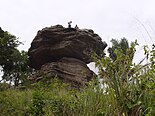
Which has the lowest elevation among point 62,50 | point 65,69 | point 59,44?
point 65,69

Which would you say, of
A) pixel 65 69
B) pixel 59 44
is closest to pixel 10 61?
pixel 59 44

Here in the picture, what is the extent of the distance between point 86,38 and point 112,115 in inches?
699

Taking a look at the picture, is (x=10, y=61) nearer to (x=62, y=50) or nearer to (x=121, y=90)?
(x=62, y=50)

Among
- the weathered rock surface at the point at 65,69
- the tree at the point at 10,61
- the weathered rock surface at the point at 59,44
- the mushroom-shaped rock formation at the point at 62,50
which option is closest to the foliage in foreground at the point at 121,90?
the weathered rock surface at the point at 65,69

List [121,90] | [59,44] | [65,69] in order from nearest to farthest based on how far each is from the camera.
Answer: [121,90] → [65,69] → [59,44]

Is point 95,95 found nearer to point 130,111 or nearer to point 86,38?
point 130,111

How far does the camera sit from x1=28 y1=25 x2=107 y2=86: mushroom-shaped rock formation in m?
19.4

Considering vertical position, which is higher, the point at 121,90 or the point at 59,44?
the point at 59,44

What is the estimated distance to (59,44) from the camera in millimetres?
21391

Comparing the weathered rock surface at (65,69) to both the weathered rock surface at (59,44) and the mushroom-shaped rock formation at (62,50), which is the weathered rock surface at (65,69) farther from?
the weathered rock surface at (59,44)

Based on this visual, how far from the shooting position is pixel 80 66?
20031 mm

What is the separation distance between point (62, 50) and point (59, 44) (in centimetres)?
73

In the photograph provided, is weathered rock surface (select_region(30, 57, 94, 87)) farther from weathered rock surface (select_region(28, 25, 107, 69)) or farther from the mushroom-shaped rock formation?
weathered rock surface (select_region(28, 25, 107, 69))

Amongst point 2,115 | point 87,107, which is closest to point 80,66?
point 2,115
